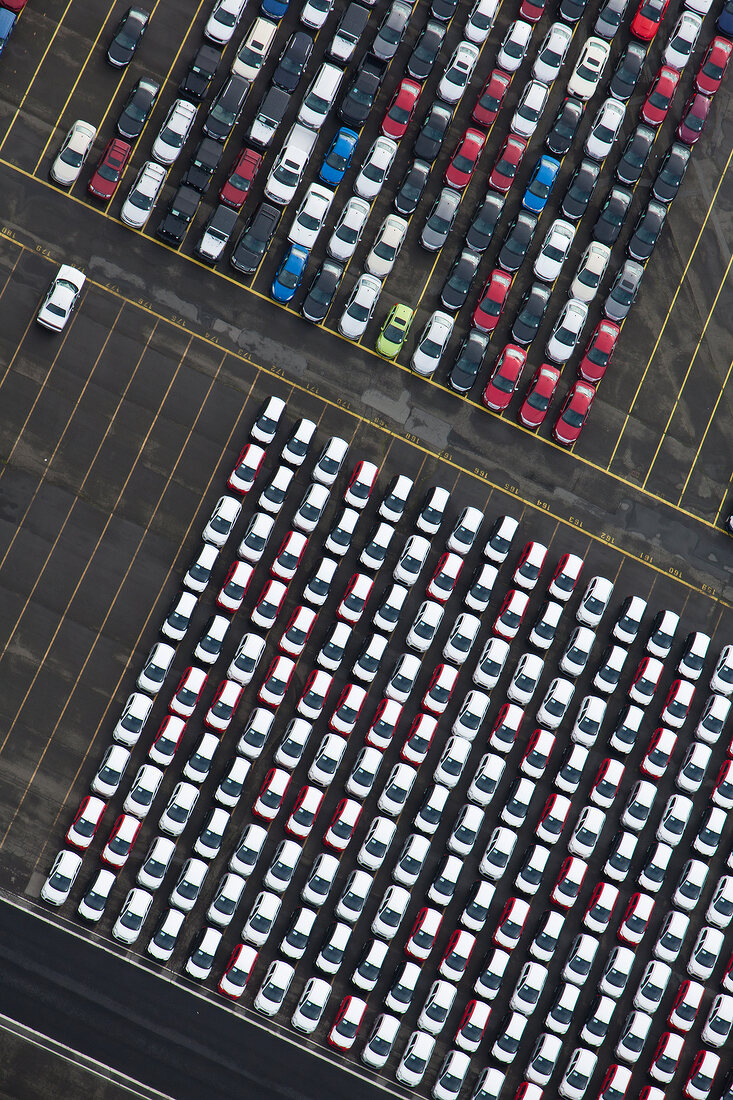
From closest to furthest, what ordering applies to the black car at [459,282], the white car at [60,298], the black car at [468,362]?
1. the white car at [60,298]
2. the black car at [468,362]
3. the black car at [459,282]

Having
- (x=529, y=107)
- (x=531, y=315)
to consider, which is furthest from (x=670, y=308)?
(x=529, y=107)

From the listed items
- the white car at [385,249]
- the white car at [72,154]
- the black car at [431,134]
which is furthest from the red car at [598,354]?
the white car at [72,154]

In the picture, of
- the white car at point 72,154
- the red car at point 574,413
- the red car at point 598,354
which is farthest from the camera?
the red car at point 598,354

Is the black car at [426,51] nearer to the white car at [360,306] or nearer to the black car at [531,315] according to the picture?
the white car at [360,306]

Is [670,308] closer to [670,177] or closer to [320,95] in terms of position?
[670,177]

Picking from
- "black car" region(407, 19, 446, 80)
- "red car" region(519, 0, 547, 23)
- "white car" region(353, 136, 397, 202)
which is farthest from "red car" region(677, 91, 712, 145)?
"white car" region(353, 136, 397, 202)

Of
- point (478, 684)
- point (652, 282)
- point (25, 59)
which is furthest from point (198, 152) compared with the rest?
point (478, 684)
